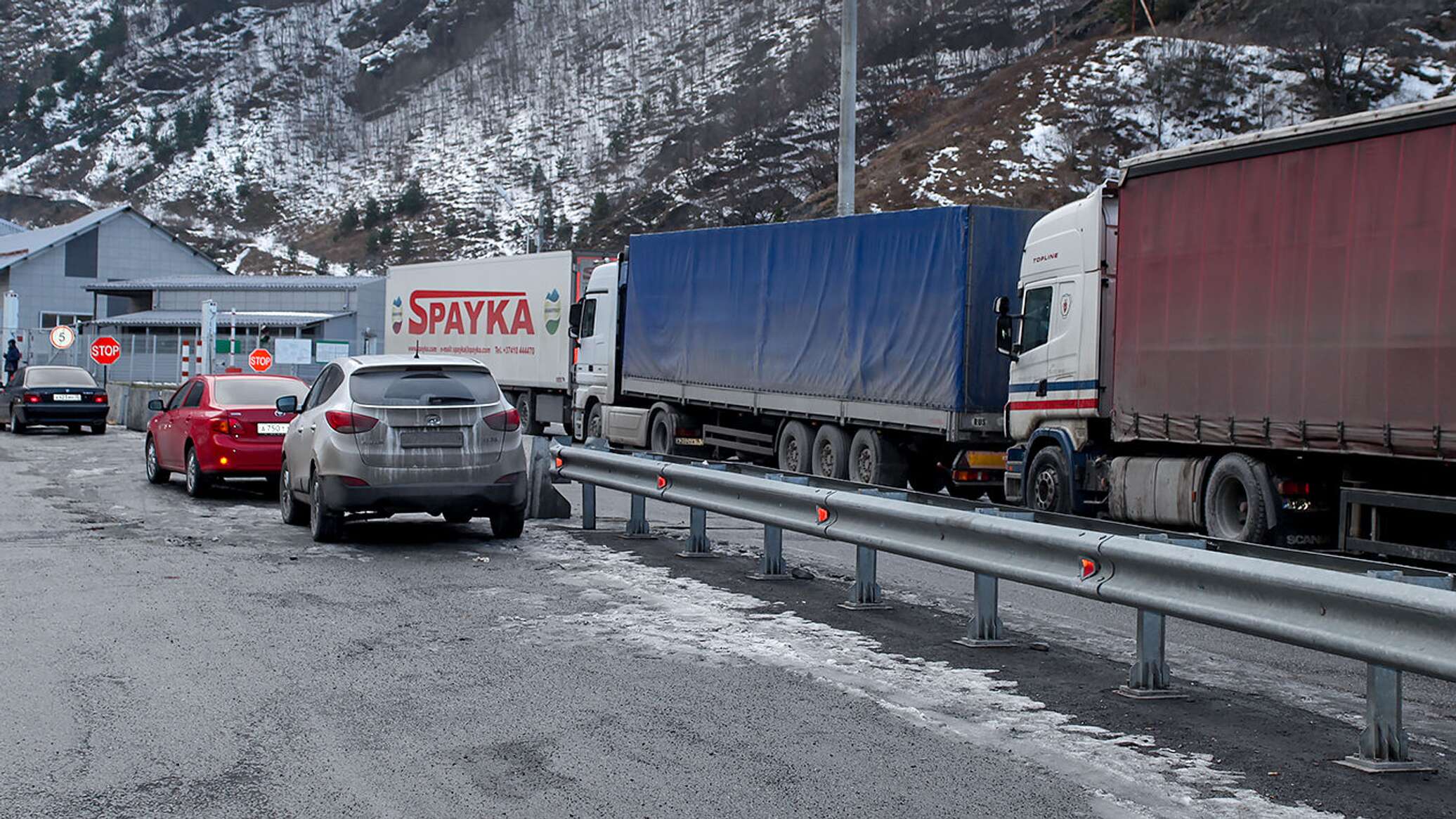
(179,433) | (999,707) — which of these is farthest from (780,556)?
(179,433)

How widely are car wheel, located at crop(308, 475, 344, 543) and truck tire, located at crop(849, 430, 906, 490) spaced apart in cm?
763

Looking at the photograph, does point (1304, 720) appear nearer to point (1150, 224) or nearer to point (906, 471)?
point (1150, 224)

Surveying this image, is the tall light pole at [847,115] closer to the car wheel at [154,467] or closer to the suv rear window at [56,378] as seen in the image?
the car wheel at [154,467]

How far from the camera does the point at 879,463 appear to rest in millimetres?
19594

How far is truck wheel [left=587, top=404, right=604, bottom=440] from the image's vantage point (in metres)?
28.8

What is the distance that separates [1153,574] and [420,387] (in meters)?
7.80

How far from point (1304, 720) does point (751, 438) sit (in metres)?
16.3

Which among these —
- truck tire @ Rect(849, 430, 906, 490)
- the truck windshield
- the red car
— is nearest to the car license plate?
the red car

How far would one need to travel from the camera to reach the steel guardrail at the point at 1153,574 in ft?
19.0

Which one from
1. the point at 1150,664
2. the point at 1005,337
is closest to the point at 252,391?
the point at 1005,337

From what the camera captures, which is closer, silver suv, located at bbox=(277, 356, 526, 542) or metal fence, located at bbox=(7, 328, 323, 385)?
silver suv, located at bbox=(277, 356, 526, 542)

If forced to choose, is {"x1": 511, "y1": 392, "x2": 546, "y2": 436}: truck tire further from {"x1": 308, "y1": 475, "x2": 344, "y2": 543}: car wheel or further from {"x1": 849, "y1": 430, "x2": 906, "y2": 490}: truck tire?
{"x1": 308, "y1": 475, "x2": 344, "y2": 543}: car wheel

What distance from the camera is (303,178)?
14925cm

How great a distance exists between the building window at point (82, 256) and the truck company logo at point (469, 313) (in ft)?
170
